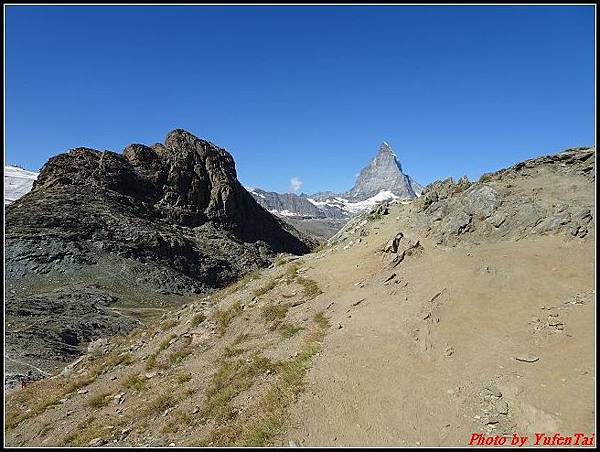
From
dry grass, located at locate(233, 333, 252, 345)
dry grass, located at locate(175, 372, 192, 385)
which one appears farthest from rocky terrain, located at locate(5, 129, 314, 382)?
dry grass, located at locate(233, 333, 252, 345)

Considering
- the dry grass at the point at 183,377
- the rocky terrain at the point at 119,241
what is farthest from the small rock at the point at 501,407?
the rocky terrain at the point at 119,241

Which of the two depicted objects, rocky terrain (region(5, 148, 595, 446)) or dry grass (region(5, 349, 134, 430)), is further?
dry grass (region(5, 349, 134, 430))

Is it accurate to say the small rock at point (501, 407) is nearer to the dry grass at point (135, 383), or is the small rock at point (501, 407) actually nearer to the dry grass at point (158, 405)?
the dry grass at point (158, 405)

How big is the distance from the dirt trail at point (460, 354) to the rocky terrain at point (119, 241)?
2387 centimetres

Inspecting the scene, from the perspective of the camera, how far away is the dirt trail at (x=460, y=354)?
9.65m

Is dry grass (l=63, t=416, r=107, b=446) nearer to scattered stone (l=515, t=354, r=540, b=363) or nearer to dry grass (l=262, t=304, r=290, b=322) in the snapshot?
dry grass (l=262, t=304, r=290, b=322)

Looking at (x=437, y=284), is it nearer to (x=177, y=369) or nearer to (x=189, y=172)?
(x=177, y=369)

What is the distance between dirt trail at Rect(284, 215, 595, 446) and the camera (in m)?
9.65

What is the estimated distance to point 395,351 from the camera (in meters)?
12.9

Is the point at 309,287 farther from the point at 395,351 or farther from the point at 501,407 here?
the point at 501,407

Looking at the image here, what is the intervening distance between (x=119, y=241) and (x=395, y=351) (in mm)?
61837

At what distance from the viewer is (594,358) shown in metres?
10.4

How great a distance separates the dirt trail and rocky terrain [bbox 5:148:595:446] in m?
0.05

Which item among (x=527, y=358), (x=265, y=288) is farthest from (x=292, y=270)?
(x=527, y=358)
